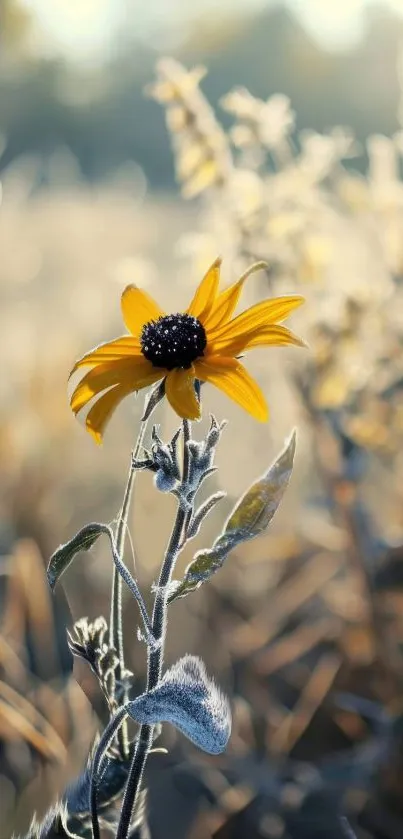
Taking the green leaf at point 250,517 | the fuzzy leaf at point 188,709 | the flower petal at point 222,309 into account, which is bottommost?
the fuzzy leaf at point 188,709

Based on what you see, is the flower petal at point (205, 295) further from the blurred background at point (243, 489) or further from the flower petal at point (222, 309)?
the blurred background at point (243, 489)

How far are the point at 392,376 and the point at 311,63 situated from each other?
3.19 feet

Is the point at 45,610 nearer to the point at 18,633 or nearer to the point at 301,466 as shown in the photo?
the point at 18,633

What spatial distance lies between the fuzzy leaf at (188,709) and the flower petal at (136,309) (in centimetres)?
10

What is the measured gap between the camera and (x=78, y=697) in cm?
46

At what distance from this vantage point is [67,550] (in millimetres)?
204

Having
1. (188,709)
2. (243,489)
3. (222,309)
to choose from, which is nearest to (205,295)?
(222,309)

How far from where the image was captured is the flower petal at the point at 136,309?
24 cm

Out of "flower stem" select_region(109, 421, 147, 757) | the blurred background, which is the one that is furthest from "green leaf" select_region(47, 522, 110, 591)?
the blurred background

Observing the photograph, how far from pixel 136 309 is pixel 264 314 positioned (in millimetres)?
44

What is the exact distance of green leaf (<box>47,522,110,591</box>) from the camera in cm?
20

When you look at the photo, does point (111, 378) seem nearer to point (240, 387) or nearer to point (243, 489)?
point (240, 387)

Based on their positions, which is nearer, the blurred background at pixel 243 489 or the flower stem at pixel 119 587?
the flower stem at pixel 119 587

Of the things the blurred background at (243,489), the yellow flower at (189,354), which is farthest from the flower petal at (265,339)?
the blurred background at (243,489)
